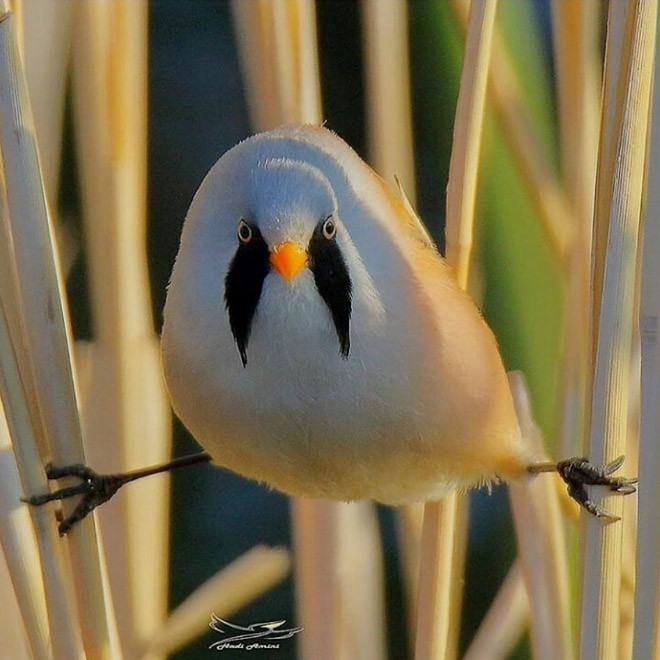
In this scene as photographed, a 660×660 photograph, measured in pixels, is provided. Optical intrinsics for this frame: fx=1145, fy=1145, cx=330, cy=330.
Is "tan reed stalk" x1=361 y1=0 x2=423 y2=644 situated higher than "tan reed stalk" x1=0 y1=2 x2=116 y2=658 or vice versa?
"tan reed stalk" x1=361 y1=0 x2=423 y2=644

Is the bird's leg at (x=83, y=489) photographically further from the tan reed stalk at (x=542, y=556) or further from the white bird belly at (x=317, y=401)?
the tan reed stalk at (x=542, y=556)

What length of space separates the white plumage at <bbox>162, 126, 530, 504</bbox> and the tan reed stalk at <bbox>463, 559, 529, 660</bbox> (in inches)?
15.3

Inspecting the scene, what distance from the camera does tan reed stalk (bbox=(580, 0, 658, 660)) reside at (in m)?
0.80

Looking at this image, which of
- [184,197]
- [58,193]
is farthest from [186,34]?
[58,193]

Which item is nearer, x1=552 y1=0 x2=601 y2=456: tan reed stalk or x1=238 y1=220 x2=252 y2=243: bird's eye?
x1=238 y1=220 x2=252 y2=243: bird's eye

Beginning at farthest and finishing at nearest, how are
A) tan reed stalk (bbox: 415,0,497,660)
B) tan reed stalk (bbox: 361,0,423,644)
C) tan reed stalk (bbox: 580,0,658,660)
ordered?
tan reed stalk (bbox: 361,0,423,644)
tan reed stalk (bbox: 415,0,497,660)
tan reed stalk (bbox: 580,0,658,660)

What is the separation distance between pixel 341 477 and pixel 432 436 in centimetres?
9

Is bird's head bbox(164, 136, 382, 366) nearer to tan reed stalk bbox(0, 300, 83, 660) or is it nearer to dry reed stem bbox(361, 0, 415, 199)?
tan reed stalk bbox(0, 300, 83, 660)

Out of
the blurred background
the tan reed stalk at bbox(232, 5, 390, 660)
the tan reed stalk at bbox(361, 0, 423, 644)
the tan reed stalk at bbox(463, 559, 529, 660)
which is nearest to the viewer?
the tan reed stalk at bbox(232, 5, 390, 660)

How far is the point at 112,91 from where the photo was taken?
121cm

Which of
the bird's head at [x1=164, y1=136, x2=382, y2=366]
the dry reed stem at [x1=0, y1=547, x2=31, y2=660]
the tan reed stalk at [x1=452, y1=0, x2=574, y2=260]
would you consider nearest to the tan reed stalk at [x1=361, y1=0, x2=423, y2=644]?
the tan reed stalk at [x1=452, y1=0, x2=574, y2=260]

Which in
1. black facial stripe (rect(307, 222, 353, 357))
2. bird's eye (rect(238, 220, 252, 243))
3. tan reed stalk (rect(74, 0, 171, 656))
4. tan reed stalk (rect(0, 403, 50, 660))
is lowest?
tan reed stalk (rect(0, 403, 50, 660))

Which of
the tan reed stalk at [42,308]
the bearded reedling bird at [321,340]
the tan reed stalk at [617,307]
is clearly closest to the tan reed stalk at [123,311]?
the bearded reedling bird at [321,340]

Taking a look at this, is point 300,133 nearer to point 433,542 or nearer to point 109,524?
point 433,542
